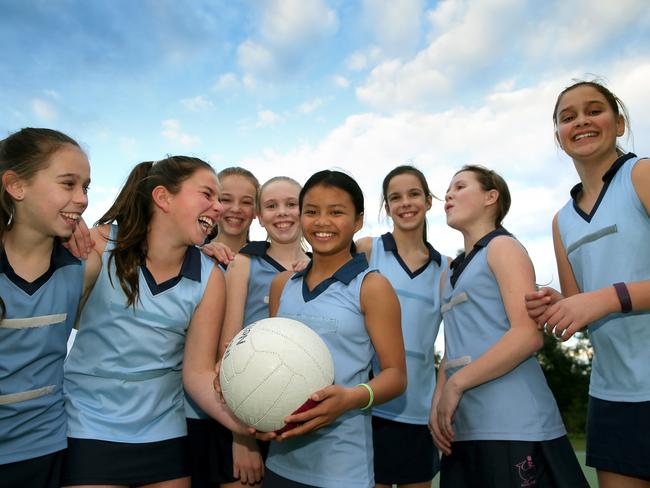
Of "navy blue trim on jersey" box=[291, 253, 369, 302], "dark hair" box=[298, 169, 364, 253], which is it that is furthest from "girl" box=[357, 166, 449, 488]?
"dark hair" box=[298, 169, 364, 253]

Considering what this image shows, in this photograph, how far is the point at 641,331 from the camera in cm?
312

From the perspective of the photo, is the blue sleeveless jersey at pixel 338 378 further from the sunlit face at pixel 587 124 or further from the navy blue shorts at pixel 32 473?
the sunlit face at pixel 587 124

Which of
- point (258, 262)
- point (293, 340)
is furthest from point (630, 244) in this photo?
point (258, 262)

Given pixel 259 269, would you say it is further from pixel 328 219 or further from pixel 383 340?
pixel 383 340

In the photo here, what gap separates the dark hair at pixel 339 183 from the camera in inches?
132

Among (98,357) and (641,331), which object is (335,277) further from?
(641,331)

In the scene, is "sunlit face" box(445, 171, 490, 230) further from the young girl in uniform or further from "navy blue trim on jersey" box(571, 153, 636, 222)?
the young girl in uniform

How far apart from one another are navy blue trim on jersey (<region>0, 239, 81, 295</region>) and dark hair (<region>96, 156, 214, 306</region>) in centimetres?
24

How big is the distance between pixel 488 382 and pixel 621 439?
75 cm

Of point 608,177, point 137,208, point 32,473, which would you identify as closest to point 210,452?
point 32,473

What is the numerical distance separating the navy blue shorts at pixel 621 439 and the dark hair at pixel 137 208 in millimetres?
2809

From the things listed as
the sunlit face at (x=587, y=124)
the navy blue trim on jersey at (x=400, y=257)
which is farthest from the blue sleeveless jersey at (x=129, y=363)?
the sunlit face at (x=587, y=124)

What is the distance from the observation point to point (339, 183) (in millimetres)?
3357

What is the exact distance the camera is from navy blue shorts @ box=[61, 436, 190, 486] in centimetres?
294
